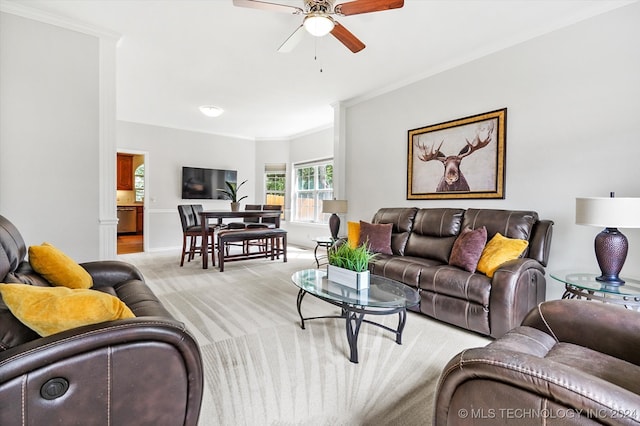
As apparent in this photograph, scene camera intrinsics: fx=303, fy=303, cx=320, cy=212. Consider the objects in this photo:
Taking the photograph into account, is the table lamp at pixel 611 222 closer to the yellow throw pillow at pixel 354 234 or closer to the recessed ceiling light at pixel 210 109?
the yellow throw pillow at pixel 354 234

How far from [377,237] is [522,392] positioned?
9.37ft

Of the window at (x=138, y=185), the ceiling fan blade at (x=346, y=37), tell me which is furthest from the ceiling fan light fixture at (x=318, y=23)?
the window at (x=138, y=185)

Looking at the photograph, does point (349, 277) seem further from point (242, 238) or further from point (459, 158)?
point (242, 238)

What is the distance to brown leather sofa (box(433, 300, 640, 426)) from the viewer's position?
0.80 m

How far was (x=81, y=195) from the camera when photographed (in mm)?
Result: 3000

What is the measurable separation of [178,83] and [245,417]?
4457 mm

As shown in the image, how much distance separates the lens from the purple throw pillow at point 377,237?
369 centimetres

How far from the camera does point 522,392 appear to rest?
892mm

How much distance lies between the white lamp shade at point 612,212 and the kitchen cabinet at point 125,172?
10162mm

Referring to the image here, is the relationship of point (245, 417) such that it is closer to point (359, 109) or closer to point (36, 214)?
point (36, 214)

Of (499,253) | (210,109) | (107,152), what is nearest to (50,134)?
(107,152)

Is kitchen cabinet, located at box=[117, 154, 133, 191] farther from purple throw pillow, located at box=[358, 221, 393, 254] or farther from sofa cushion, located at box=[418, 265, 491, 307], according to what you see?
sofa cushion, located at box=[418, 265, 491, 307]

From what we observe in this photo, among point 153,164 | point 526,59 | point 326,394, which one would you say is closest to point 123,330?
point 326,394

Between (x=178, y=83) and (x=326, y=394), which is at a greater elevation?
(x=178, y=83)
